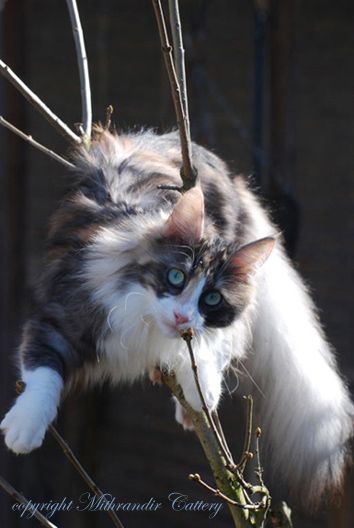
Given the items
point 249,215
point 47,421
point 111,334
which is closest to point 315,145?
point 249,215

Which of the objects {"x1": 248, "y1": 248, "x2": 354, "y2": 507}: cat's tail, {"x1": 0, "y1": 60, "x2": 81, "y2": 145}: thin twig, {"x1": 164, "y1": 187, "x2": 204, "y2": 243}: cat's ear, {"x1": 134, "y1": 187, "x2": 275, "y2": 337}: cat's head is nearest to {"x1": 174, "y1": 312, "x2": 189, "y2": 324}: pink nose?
{"x1": 134, "y1": 187, "x2": 275, "y2": 337}: cat's head

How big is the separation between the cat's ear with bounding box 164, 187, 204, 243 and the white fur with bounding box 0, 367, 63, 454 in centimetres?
44

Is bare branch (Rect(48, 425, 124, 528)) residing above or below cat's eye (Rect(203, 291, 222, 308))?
below

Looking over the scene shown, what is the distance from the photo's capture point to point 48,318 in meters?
2.45

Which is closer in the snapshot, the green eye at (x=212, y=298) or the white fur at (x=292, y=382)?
the green eye at (x=212, y=298)

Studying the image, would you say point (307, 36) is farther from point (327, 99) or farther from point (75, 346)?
point (75, 346)

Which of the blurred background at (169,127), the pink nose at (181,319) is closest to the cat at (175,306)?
the pink nose at (181,319)

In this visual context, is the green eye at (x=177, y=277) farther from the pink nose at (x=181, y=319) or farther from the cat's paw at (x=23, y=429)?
the cat's paw at (x=23, y=429)

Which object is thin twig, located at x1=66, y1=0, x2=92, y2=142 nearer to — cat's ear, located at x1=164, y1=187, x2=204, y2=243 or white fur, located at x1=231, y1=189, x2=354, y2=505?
cat's ear, located at x1=164, y1=187, x2=204, y2=243

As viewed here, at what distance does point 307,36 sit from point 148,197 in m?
1.58

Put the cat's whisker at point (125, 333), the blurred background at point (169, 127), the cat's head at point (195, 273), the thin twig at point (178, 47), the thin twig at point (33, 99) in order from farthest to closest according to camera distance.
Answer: the blurred background at point (169, 127) < the cat's whisker at point (125, 333) < the cat's head at point (195, 273) < the thin twig at point (33, 99) < the thin twig at point (178, 47)

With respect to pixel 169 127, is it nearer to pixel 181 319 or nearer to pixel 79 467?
pixel 181 319

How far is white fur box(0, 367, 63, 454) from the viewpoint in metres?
2.15

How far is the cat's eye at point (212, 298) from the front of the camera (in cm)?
217
